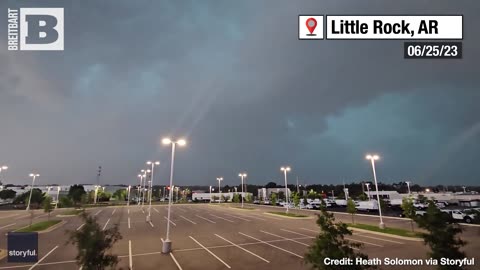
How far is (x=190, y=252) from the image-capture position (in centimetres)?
1922

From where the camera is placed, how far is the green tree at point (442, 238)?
9.35 m

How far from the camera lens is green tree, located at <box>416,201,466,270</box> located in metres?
9.35

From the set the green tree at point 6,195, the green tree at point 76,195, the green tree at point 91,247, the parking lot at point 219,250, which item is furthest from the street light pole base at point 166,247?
the green tree at point 6,195

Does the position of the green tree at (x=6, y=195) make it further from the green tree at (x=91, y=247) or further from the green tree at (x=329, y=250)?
the green tree at (x=329, y=250)

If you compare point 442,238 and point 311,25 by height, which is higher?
point 311,25

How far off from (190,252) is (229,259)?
11.2 feet

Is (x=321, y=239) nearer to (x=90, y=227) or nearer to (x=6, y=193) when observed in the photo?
(x=90, y=227)

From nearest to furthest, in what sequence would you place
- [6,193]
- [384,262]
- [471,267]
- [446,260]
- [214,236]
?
[446,260]
[471,267]
[384,262]
[214,236]
[6,193]

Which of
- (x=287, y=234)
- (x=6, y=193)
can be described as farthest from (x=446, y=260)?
(x=6, y=193)

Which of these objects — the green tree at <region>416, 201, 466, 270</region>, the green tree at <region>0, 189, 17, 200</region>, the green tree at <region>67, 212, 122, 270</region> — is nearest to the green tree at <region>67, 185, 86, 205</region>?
the green tree at <region>67, 212, 122, 270</region>

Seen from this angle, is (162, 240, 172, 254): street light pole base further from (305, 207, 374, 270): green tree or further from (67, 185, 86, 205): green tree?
(67, 185, 86, 205): green tree

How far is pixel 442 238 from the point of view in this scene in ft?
31.4

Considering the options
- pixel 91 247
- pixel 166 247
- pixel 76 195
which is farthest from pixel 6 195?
pixel 91 247

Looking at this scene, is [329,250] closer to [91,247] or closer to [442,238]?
[442,238]
